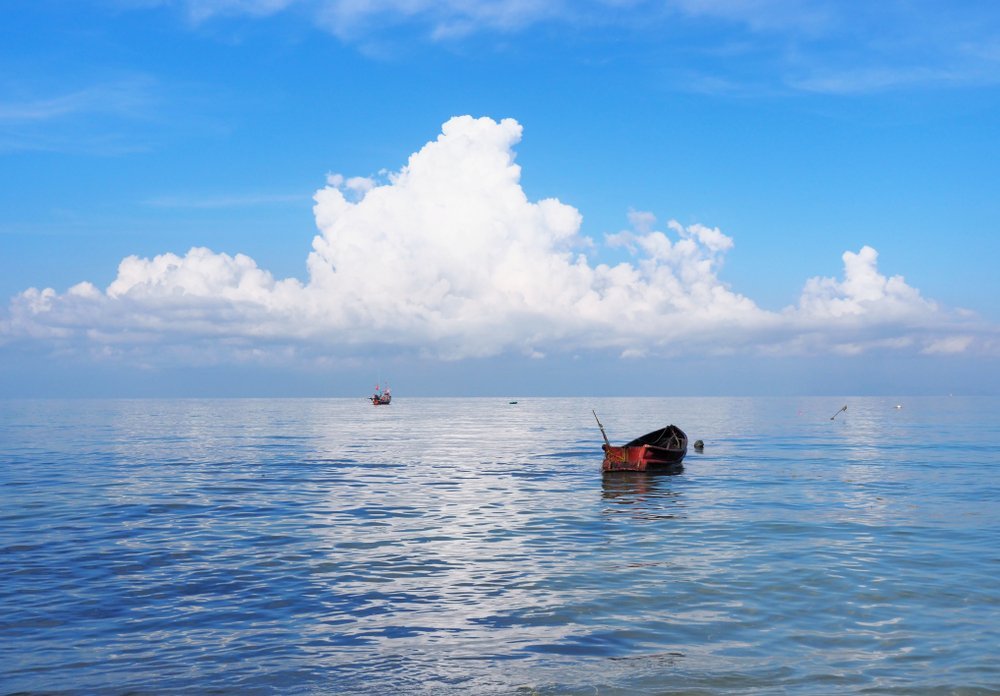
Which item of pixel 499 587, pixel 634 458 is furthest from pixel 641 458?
pixel 499 587

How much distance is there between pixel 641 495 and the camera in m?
39.6

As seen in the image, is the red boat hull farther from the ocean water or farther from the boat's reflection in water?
the ocean water

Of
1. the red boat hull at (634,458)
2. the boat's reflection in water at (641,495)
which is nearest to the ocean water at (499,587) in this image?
the boat's reflection in water at (641,495)

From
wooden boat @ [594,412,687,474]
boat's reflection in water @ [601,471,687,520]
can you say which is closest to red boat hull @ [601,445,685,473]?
wooden boat @ [594,412,687,474]

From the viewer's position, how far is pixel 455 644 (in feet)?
49.5

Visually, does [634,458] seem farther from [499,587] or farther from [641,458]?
[499,587]

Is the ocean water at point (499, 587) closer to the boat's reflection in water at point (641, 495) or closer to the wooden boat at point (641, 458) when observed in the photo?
the boat's reflection in water at point (641, 495)

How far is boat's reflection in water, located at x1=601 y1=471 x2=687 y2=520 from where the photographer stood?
110 feet

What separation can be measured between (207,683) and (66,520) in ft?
70.7

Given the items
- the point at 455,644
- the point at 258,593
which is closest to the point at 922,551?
the point at 455,644

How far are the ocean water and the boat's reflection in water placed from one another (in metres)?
0.34

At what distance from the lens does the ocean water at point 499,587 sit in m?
13.7

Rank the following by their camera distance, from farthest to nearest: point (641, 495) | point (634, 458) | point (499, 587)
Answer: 1. point (634, 458)
2. point (641, 495)
3. point (499, 587)

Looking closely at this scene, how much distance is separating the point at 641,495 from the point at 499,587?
2131 cm
